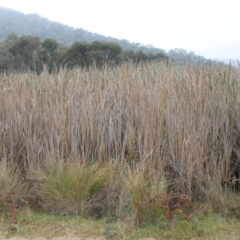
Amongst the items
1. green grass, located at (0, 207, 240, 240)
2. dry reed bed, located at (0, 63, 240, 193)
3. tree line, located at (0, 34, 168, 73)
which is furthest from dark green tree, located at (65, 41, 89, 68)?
green grass, located at (0, 207, 240, 240)

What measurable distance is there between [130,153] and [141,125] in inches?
12.6

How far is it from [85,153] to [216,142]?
1.39 m

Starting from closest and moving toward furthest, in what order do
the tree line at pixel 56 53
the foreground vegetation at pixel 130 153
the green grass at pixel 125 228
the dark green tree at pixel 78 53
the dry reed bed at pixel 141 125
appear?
1. the green grass at pixel 125 228
2. the foreground vegetation at pixel 130 153
3. the dry reed bed at pixel 141 125
4. the tree line at pixel 56 53
5. the dark green tree at pixel 78 53

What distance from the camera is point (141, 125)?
13.0ft

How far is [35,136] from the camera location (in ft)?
13.8

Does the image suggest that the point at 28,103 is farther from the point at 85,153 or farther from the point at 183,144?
the point at 183,144

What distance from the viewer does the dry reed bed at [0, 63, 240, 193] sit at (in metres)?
3.79

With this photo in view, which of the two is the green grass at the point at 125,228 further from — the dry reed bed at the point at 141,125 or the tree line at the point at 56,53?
the tree line at the point at 56,53

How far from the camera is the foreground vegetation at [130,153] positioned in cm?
345

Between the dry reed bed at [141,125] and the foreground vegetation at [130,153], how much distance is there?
1 centimetres

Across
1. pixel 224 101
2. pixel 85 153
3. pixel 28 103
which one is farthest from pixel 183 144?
pixel 28 103

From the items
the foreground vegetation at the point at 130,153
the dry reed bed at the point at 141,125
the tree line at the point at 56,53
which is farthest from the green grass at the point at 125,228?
the tree line at the point at 56,53

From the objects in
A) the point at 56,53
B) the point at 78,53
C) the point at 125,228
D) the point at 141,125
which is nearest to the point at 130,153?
the point at 141,125

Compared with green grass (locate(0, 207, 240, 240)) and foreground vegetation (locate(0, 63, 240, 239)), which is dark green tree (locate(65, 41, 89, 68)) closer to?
foreground vegetation (locate(0, 63, 240, 239))
